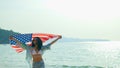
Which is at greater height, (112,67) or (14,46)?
(14,46)

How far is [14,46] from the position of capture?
1069 cm

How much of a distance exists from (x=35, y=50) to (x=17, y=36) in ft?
4.33

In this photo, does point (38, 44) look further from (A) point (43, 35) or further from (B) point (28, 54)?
(A) point (43, 35)

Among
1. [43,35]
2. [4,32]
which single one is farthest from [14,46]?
[4,32]

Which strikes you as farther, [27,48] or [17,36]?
[17,36]

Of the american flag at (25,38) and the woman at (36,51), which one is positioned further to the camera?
the american flag at (25,38)

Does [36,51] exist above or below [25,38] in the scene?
below

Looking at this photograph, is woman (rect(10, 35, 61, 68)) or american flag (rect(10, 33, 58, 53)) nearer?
woman (rect(10, 35, 61, 68))

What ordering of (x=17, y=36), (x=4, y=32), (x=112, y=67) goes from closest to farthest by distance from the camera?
(x=17, y=36)
(x=112, y=67)
(x=4, y=32)

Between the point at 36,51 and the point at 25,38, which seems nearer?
the point at 36,51

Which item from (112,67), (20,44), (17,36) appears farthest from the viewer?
(112,67)

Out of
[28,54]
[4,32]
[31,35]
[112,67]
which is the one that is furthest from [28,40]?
[4,32]

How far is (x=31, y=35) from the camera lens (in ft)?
35.9

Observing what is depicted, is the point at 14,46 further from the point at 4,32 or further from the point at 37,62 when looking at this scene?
the point at 4,32
